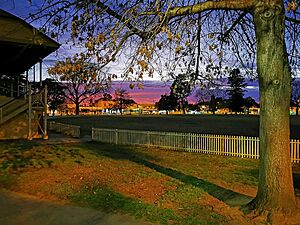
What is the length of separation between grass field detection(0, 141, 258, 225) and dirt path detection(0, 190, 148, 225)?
0.32 m

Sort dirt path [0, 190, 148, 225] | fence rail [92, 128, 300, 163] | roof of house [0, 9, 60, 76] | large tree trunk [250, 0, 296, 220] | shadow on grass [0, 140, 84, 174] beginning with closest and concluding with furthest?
dirt path [0, 190, 148, 225] < large tree trunk [250, 0, 296, 220] < shadow on grass [0, 140, 84, 174] < fence rail [92, 128, 300, 163] < roof of house [0, 9, 60, 76]

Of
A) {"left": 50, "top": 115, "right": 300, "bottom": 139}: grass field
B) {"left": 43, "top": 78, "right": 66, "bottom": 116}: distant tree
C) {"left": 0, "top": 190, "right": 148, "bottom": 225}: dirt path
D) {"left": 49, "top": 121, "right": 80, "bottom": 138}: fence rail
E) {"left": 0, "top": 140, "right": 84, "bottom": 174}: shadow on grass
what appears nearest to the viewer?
{"left": 0, "top": 190, "right": 148, "bottom": 225}: dirt path

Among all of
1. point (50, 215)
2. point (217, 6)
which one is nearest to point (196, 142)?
point (217, 6)

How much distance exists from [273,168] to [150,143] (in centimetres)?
1392

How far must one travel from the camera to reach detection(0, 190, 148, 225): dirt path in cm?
577

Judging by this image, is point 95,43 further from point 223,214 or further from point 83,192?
point 223,214

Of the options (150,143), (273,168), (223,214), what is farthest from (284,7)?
(150,143)

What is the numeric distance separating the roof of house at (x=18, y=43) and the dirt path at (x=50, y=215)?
9302mm

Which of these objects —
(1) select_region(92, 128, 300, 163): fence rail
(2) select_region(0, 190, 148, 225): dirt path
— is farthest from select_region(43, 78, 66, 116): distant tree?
(2) select_region(0, 190, 148, 225): dirt path

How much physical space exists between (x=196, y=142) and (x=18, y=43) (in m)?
10.8

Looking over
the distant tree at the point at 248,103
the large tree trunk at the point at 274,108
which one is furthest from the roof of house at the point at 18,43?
the distant tree at the point at 248,103

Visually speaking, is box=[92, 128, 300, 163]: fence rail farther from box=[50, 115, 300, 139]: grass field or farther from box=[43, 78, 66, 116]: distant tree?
box=[43, 78, 66, 116]: distant tree

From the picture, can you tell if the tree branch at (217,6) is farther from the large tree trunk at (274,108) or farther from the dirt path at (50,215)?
the dirt path at (50,215)

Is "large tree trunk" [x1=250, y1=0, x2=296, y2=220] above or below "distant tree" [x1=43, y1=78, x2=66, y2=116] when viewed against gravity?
below
